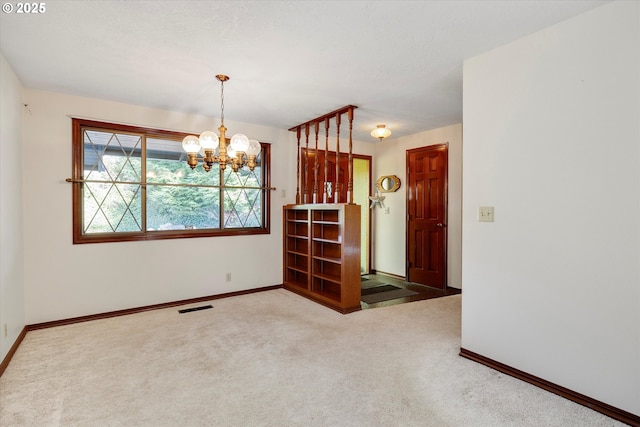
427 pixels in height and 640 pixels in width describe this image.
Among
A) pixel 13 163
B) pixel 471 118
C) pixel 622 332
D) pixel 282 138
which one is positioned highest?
pixel 282 138

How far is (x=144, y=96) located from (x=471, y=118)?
328cm

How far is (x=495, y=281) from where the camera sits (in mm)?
2568

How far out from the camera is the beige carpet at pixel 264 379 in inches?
76.6

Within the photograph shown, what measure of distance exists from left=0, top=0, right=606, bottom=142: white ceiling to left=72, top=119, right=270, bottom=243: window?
0.53m

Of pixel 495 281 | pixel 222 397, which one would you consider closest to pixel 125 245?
pixel 222 397

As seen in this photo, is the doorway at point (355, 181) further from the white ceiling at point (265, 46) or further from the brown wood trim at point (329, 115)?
the white ceiling at point (265, 46)

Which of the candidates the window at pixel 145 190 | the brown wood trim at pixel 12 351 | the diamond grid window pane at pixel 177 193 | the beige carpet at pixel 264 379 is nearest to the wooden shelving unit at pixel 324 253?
the beige carpet at pixel 264 379

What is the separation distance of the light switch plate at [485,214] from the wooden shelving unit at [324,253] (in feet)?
5.35

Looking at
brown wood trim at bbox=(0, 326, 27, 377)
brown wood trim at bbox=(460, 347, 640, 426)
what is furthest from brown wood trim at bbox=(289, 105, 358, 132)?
brown wood trim at bbox=(0, 326, 27, 377)

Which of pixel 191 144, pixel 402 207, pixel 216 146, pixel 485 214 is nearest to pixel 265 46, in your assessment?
pixel 216 146

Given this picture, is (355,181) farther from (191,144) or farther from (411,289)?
(191,144)

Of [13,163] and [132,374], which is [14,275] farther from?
[132,374]

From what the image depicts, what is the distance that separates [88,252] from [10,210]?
3.11 feet

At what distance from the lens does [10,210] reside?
9.32ft
